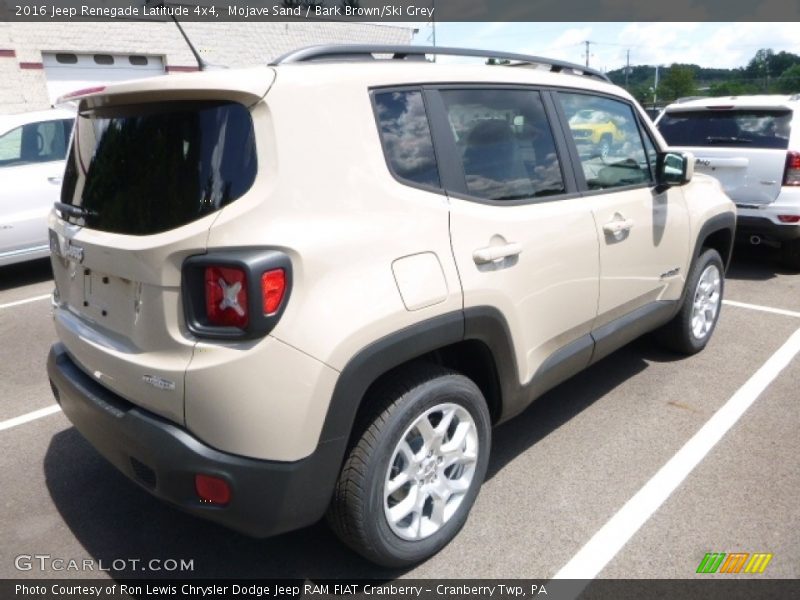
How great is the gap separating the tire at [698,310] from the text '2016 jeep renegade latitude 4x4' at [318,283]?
1.57 metres

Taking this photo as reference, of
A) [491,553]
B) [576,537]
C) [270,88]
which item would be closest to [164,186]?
[270,88]

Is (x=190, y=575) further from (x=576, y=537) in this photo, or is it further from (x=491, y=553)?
(x=576, y=537)

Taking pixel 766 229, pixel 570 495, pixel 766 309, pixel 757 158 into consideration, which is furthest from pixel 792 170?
pixel 570 495

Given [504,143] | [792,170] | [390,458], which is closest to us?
[390,458]

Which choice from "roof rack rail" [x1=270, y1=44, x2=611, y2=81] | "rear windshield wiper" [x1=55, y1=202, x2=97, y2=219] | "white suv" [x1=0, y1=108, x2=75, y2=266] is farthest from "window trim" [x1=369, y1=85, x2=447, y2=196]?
"white suv" [x1=0, y1=108, x2=75, y2=266]

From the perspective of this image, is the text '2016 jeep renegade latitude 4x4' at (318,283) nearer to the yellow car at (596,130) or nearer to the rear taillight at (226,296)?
the rear taillight at (226,296)

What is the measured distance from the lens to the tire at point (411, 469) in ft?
7.24

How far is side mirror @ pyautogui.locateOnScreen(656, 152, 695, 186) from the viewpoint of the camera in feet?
11.9

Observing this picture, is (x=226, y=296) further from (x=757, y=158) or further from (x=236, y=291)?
(x=757, y=158)

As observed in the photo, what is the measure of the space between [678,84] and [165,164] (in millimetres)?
42180

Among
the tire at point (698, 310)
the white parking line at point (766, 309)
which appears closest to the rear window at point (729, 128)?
the white parking line at point (766, 309)

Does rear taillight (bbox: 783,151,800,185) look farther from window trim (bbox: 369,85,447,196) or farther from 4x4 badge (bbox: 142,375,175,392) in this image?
4x4 badge (bbox: 142,375,175,392)

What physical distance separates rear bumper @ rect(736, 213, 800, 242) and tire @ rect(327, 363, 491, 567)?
4.86 meters

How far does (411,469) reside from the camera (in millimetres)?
2406
